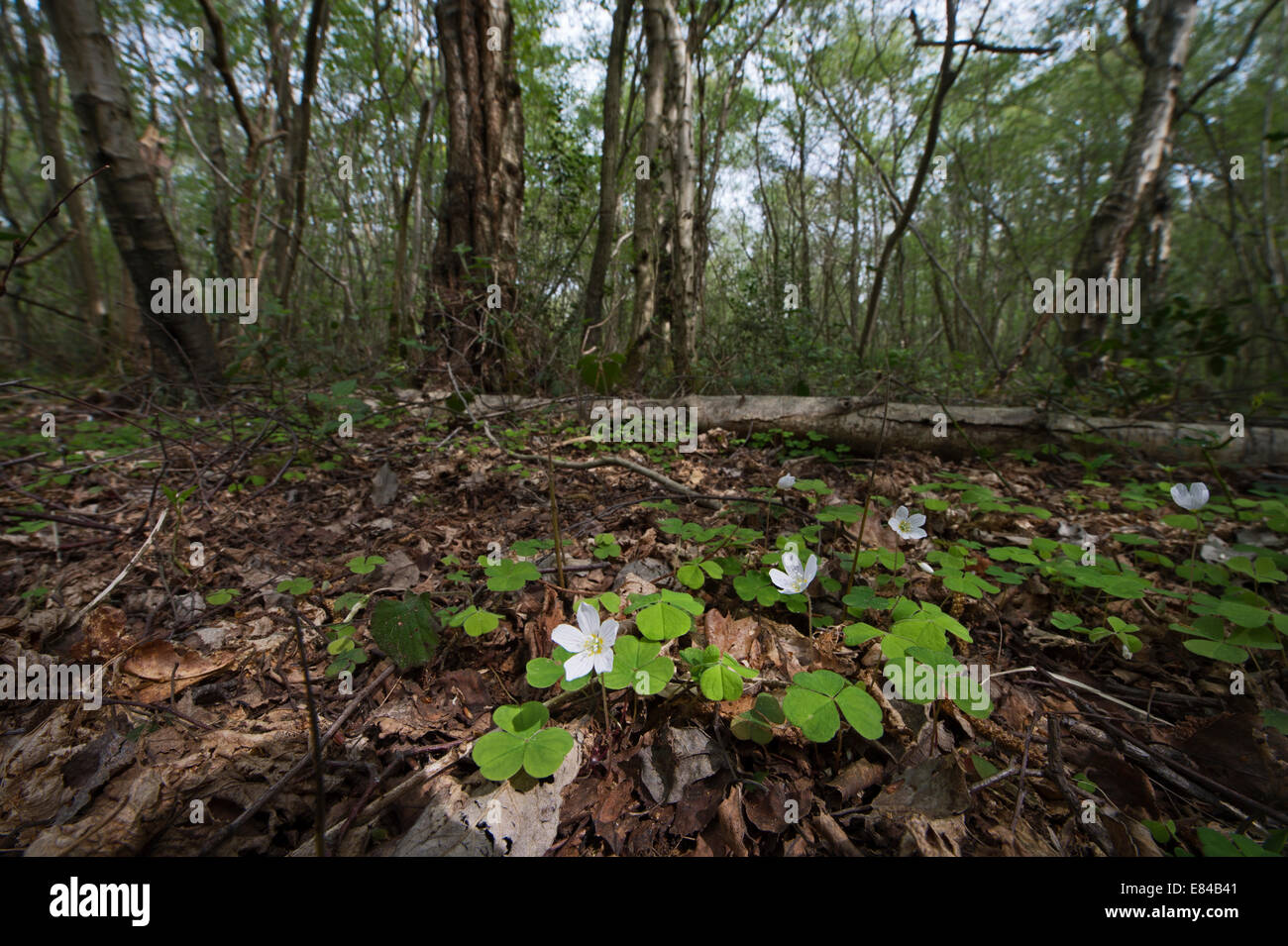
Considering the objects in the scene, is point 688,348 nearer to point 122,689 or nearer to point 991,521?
point 991,521

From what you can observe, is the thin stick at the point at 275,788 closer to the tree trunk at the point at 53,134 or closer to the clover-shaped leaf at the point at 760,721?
the clover-shaped leaf at the point at 760,721

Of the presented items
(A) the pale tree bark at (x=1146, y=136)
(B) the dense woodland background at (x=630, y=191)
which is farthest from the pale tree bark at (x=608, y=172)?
(A) the pale tree bark at (x=1146, y=136)

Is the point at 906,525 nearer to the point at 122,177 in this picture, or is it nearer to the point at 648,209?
the point at 648,209

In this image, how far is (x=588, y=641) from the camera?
1287 millimetres

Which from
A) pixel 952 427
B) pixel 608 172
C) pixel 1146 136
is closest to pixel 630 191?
pixel 608 172

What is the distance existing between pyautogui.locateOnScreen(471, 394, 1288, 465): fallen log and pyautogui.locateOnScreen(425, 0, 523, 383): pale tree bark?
1.43 meters

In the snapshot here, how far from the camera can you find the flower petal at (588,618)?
4.09ft

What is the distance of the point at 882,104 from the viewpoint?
1440 cm

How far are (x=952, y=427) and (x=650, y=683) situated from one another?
383 centimetres

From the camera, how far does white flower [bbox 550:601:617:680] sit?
1.22 meters

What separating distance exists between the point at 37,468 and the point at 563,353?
4640 millimetres

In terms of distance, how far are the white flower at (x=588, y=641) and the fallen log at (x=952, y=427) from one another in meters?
2.75
